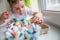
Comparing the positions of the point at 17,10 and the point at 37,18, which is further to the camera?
the point at 37,18

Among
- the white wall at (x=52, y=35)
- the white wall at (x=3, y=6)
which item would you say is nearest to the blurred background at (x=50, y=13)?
the white wall at (x=52, y=35)

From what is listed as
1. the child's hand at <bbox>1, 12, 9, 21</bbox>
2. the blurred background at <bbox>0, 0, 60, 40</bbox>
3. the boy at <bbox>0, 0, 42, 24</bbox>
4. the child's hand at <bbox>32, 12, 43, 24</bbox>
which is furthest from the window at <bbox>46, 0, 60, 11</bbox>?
the child's hand at <bbox>1, 12, 9, 21</bbox>

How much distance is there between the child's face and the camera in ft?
3.14

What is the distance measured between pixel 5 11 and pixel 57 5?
57 cm

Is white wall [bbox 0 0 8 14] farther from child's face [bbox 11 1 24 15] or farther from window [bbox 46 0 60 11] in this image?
window [bbox 46 0 60 11]

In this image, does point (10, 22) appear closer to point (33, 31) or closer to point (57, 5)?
point (33, 31)

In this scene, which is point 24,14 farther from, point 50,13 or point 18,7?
point 50,13

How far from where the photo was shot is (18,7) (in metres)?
0.97

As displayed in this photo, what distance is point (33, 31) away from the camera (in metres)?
1.05

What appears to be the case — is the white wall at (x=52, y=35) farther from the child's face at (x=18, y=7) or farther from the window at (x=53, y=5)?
the child's face at (x=18, y=7)

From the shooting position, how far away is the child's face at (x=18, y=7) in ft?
3.14

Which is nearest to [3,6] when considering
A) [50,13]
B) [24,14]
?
[24,14]

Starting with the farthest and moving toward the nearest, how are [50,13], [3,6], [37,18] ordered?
[50,13] < [37,18] < [3,6]

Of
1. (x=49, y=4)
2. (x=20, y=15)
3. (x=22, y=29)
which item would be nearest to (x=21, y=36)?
(x=22, y=29)
